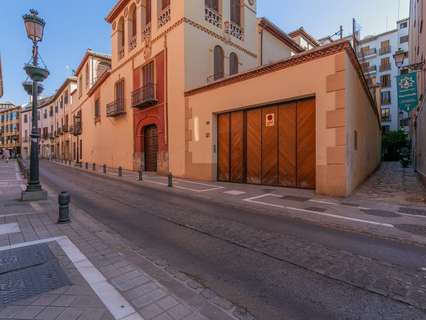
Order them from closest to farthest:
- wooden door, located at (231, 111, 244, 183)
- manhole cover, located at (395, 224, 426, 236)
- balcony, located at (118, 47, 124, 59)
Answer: manhole cover, located at (395, 224, 426, 236)
wooden door, located at (231, 111, 244, 183)
balcony, located at (118, 47, 124, 59)

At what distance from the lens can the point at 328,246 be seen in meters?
4.10

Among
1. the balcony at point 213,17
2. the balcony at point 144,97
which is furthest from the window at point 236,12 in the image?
the balcony at point 144,97

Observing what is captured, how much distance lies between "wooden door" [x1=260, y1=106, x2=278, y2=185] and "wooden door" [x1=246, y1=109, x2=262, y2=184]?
0.71ft

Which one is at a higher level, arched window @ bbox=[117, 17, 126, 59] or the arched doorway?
arched window @ bbox=[117, 17, 126, 59]

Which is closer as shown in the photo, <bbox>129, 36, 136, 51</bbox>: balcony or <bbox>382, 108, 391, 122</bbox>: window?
<bbox>129, 36, 136, 51</bbox>: balcony

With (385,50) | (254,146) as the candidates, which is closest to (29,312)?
(254,146)

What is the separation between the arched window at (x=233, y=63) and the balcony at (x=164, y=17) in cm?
469

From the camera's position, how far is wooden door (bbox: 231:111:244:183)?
1191cm

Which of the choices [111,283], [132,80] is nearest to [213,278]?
[111,283]

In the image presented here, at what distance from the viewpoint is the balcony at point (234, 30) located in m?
16.3

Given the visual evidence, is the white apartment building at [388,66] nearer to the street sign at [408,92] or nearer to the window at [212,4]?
the street sign at [408,92]

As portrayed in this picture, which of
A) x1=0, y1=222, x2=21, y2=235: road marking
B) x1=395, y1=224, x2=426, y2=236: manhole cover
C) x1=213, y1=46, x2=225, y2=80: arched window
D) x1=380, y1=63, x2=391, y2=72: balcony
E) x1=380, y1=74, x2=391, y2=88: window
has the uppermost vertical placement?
x1=380, y1=63, x2=391, y2=72: balcony

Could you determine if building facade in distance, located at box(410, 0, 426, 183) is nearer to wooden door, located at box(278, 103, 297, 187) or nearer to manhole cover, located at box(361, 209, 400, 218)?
wooden door, located at box(278, 103, 297, 187)

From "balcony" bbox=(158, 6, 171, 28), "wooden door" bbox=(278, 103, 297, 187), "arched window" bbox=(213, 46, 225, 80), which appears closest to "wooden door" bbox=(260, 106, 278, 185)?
"wooden door" bbox=(278, 103, 297, 187)
